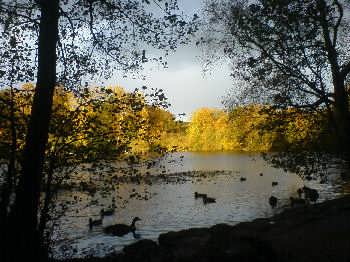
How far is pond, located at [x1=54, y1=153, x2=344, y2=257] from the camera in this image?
22719 millimetres

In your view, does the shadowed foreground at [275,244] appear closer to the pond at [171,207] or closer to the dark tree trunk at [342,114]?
the pond at [171,207]

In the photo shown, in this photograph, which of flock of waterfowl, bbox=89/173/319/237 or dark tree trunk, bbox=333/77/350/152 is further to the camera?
flock of waterfowl, bbox=89/173/319/237

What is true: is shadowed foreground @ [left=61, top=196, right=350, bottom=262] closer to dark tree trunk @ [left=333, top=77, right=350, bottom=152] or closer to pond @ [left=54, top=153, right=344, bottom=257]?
pond @ [left=54, top=153, right=344, bottom=257]

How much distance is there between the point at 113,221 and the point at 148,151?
18849mm

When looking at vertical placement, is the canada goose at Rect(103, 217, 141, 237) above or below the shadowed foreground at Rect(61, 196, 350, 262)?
below

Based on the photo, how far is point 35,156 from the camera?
966cm

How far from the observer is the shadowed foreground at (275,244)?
10797 mm

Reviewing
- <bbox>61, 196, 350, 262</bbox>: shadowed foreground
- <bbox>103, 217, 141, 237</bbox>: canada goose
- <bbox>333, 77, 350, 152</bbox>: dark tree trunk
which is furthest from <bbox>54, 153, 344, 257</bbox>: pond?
<bbox>333, 77, 350, 152</bbox>: dark tree trunk

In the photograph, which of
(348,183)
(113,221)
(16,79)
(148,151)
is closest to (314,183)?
(348,183)

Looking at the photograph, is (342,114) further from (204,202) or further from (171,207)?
(204,202)

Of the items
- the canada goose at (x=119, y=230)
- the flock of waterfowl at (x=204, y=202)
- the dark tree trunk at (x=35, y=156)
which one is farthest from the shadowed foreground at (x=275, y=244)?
the flock of waterfowl at (x=204, y=202)

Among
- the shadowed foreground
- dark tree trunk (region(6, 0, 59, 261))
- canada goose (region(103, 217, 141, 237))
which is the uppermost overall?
dark tree trunk (region(6, 0, 59, 261))

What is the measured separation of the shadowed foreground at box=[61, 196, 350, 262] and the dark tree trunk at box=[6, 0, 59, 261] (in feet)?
15.3

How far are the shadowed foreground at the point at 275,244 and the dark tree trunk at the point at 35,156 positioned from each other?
4.68 meters
